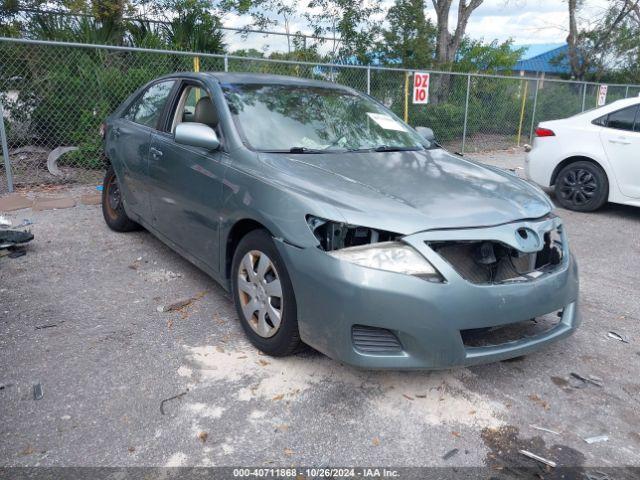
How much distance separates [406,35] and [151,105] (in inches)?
389

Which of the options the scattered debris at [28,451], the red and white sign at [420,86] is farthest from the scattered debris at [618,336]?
the red and white sign at [420,86]

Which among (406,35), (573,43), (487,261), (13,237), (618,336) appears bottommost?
(618,336)

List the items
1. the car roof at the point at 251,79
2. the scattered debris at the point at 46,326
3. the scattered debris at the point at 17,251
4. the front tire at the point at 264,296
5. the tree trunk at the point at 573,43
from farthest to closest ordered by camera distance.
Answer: the tree trunk at the point at 573,43
the scattered debris at the point at 17,251
the car roof at the point at 251,79
the scattered debris at the point at 46,326
the front tire at the point at 264,296

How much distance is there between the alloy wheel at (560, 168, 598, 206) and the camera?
24.2 ft

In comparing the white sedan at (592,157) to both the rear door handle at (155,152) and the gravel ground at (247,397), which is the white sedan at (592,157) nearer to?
the gravel ground at (247,397)

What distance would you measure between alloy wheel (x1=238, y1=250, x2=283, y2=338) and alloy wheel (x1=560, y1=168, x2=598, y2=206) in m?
5.79

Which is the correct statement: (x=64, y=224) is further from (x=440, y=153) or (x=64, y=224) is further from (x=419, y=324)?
(x=419, y=324)

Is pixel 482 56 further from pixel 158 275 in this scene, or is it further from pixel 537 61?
pixel 537 61

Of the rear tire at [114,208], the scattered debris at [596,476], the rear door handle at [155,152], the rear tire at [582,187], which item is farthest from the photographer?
the rear tire at [582,187]

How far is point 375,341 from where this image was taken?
109 inches

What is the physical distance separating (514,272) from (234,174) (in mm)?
1728

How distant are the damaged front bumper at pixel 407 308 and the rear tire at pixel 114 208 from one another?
3.22 m

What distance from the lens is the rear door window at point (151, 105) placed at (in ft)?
15.4

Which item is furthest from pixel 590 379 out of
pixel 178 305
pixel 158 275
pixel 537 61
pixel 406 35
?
pixel 537 61
